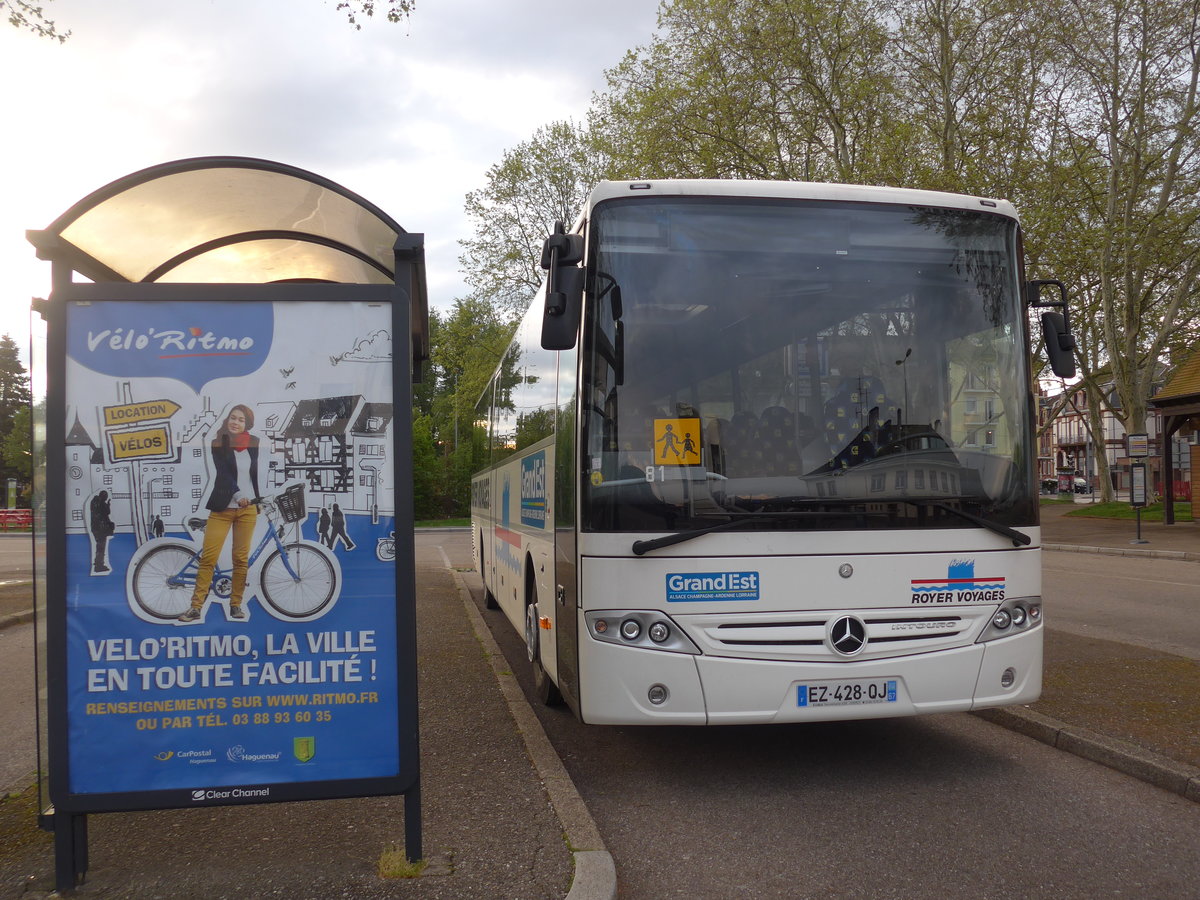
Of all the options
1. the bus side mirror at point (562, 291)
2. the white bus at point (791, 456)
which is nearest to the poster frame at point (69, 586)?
the bus side mirror at point (562, 291)

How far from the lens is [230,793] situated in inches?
159

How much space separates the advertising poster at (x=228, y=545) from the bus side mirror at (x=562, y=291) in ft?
4.20

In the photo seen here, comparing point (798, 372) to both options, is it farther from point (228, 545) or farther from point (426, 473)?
point (426, 473)

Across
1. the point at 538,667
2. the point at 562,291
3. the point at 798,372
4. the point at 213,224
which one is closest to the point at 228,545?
the point at 213,224

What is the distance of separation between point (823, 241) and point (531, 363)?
348 centimetres

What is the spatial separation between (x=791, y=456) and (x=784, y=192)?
1.52 metres

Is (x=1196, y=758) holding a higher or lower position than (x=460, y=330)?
lower

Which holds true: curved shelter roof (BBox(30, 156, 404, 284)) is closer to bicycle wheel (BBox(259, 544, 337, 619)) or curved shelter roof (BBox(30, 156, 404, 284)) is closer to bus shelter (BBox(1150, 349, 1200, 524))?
bicycle wheel (BBox(259, 544, 337, 619))

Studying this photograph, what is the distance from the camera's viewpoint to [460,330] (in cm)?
5334

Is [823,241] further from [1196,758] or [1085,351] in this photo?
[1085,351]

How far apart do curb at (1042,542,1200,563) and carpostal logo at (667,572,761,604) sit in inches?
746

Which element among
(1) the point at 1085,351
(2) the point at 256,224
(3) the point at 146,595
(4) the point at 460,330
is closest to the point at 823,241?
(2) the point at 256,224

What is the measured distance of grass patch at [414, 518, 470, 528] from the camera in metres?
43.0

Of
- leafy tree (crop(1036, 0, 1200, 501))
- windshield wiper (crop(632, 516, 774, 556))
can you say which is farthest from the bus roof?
leafy tree (crop(1036, 0, 1200, 501))
